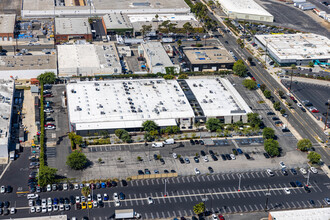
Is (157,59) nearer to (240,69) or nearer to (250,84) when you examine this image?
Result: (240,69)

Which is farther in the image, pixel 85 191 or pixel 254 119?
pixel 254 119

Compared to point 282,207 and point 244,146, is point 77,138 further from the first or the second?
point 282,207

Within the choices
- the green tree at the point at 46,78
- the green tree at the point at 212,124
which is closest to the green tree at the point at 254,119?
the green tree at the point at 212,124

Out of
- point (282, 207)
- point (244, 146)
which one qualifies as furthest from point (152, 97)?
point (282, 207)

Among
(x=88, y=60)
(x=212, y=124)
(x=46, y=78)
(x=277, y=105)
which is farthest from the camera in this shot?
(x=88, y=60)

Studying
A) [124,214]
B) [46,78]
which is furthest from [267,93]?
[124,214]

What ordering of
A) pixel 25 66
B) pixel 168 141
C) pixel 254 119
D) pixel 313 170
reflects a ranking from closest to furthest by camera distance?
pixel 313 170, pixel 168 141, pixel 254 119, pixel 25 66
